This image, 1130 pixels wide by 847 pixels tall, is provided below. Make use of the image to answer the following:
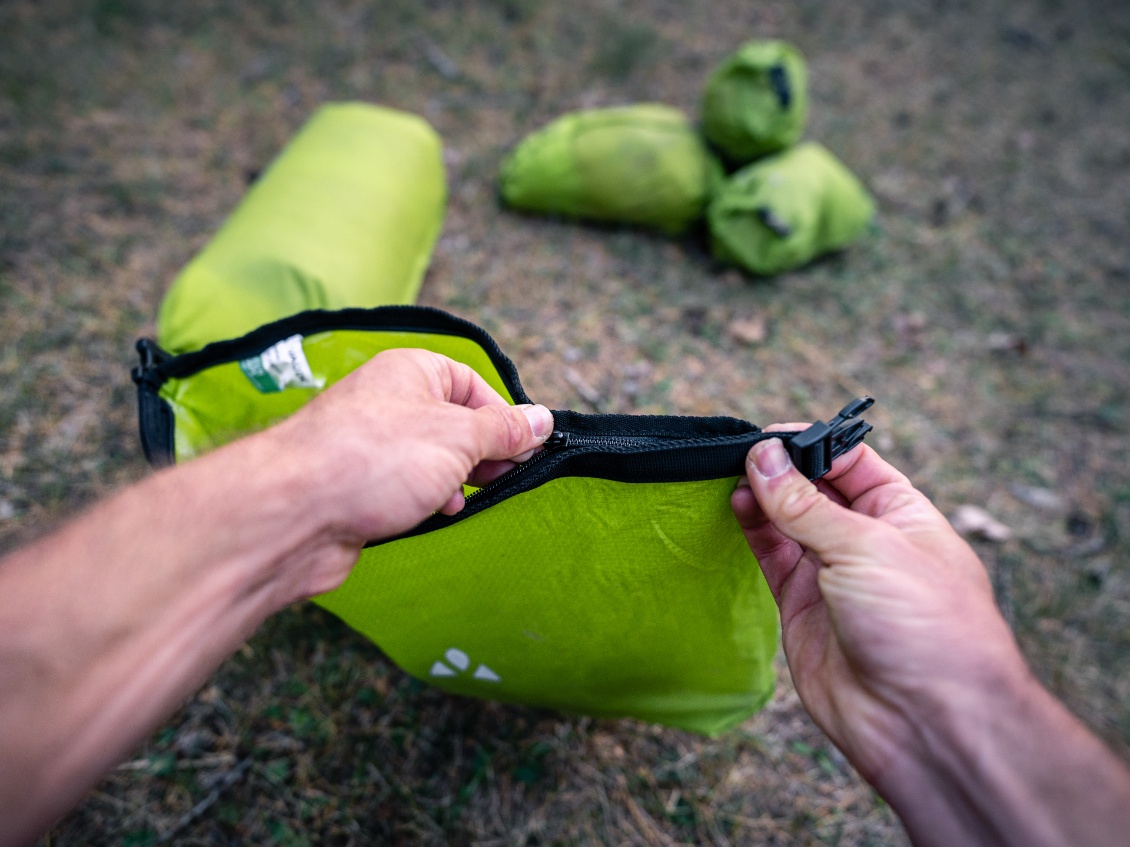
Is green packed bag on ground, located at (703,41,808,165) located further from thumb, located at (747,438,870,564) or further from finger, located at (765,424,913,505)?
thumb, located at (747,438,870,564)

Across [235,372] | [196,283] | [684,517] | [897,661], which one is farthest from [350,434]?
[196,283]

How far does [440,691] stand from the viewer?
1.71m

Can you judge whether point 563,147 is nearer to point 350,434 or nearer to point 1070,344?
point 350,434

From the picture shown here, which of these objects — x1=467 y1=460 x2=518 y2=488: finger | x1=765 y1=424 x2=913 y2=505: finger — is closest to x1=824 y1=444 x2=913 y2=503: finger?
x1=765 y1=424 x2=913 y2=505: finger

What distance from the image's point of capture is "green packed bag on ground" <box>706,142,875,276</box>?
8.80 feet

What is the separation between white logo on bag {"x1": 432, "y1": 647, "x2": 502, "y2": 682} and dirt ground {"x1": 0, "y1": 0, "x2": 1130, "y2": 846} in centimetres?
29

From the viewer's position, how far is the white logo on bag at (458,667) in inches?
54.2

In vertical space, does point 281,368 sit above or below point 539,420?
below

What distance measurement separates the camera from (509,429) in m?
1.04

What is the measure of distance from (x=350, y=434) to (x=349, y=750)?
108cm

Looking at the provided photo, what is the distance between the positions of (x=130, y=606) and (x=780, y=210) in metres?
2.64

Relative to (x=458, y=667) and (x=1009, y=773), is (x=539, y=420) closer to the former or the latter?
(x=458, y=667)

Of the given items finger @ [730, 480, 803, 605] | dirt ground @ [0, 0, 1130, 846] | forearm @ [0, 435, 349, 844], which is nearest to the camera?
forearm @ [0, 435, 349, 844]

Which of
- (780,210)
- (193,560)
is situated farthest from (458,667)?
(780,210)
